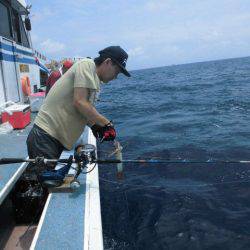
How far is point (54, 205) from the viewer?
10.5 ft

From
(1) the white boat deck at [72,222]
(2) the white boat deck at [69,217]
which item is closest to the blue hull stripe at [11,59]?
(2) the white boat deck at [69,217]

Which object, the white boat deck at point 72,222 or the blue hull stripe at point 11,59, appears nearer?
the white boat deck at point 72,222

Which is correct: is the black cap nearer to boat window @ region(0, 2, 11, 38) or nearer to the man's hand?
the man's hand

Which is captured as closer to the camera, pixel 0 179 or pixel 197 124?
pixel 0 179

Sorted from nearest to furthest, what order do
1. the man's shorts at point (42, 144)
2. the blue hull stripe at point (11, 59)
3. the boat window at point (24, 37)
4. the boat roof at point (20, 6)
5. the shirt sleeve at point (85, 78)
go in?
1. the shirt sleeve at point (85, 78)
2. the man's shorts at point (42, 144)
3. the blue hull stripe at point (11, 59)
4. the boat roof at point (20, 6)
5. the boat window at point (24, 37)

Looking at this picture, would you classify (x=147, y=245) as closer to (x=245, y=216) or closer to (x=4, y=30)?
(x=245, y=216)

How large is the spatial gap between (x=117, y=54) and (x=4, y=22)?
5460mm

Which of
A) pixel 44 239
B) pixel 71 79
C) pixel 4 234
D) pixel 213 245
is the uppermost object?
pixel 71 79

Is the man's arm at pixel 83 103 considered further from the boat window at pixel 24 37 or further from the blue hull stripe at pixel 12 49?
the boat window at pixel 24 37

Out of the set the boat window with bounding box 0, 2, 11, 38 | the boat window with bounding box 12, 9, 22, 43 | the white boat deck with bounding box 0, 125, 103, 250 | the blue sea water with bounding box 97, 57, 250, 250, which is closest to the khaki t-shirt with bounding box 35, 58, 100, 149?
the white boat deck with bounding box 0, 125, 103, 250

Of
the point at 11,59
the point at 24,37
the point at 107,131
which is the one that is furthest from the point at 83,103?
the point at 24,37

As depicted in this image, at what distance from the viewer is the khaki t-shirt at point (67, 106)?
3.23m

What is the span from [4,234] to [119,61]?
7.98 feet

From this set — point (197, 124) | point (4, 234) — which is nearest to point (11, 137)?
point (4, 234)
